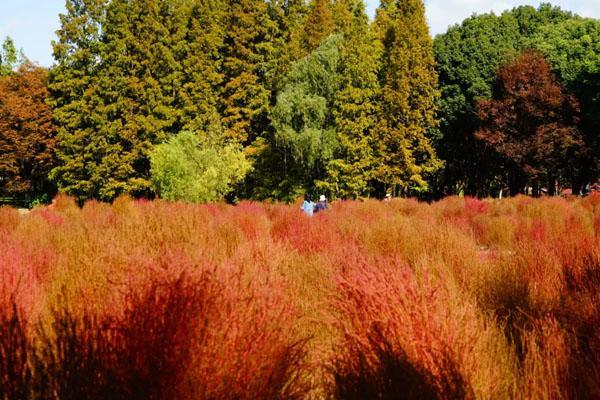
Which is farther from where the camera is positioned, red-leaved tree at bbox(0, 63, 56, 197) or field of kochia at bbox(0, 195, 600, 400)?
red-leaved tree at bbox(0, 63, 56, 197)

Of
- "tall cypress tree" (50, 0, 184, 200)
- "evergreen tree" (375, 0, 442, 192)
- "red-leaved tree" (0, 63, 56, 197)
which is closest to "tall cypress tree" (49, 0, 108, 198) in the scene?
"tall cypress tree" (50, 0, 184, 200)

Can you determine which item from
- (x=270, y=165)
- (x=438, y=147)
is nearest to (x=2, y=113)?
(x=270, y=165)

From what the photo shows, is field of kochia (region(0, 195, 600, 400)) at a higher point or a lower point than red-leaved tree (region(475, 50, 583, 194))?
lower

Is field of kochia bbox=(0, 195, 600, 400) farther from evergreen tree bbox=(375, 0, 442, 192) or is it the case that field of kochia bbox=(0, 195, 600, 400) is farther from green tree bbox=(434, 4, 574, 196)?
green tree bbox=(434, 4, 574, 196)

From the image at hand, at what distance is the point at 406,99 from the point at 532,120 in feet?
24.4

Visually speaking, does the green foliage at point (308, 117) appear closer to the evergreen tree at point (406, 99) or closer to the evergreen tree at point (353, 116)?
the evergreen tree at point (353, 116)

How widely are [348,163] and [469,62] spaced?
1277 cm

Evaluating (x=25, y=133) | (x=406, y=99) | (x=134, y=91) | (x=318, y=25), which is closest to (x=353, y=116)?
(x=406, y=99)

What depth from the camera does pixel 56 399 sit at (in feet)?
8.79

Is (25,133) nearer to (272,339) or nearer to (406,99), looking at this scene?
(406,99)

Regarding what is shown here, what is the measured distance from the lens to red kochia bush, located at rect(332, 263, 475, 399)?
293 cm

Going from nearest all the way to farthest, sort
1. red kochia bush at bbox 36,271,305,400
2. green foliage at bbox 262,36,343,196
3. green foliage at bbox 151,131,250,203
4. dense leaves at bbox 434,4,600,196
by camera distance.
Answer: red kochia bush at bbox 36,271,305,400 < green foliage at bbox 151,131,250,203 < green foliage at bbox 262,36,343,196 < dense leaves at bbox 434,4,600,196

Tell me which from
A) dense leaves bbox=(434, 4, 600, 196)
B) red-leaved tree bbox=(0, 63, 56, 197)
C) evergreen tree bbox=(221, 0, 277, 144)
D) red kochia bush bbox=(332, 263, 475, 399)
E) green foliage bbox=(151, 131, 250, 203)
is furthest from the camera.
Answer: red-leaved tree bbox=(0, 63, 56, 197)

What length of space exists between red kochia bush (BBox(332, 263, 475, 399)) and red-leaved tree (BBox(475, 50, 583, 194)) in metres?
28.1
